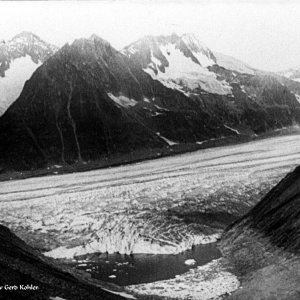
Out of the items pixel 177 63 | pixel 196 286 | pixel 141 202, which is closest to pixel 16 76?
pixel 177 63

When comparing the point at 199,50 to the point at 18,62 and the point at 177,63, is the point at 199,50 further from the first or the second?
the point at 18,62

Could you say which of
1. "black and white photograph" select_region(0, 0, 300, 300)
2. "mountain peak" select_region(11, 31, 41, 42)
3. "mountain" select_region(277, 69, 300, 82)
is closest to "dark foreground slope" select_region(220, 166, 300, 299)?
"black and white photograph" select_region(0, 0, 300, 300)

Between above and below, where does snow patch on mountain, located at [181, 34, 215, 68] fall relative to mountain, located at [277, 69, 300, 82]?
above

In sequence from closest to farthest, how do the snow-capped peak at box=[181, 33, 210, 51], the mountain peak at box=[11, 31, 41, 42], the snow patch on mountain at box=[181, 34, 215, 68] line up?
the mountain peak at box=[11, 31, 41, 42] < the snow-capped peak at box=[181, 33, 210, 51] < the snow patch on mountain at box=[181, 34, 215, 68]

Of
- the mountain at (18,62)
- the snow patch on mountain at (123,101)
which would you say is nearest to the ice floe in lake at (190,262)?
the snow patch on mountain at (123,101)

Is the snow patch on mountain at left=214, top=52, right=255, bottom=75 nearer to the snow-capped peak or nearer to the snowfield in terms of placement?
the snow-capped peak

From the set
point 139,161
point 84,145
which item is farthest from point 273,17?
point 84,145

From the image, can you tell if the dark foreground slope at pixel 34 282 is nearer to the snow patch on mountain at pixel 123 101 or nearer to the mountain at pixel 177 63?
the snow patch on mountain at pixel 123 101

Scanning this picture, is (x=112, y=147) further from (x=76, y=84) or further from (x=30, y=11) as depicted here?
(x=30, y=11)
